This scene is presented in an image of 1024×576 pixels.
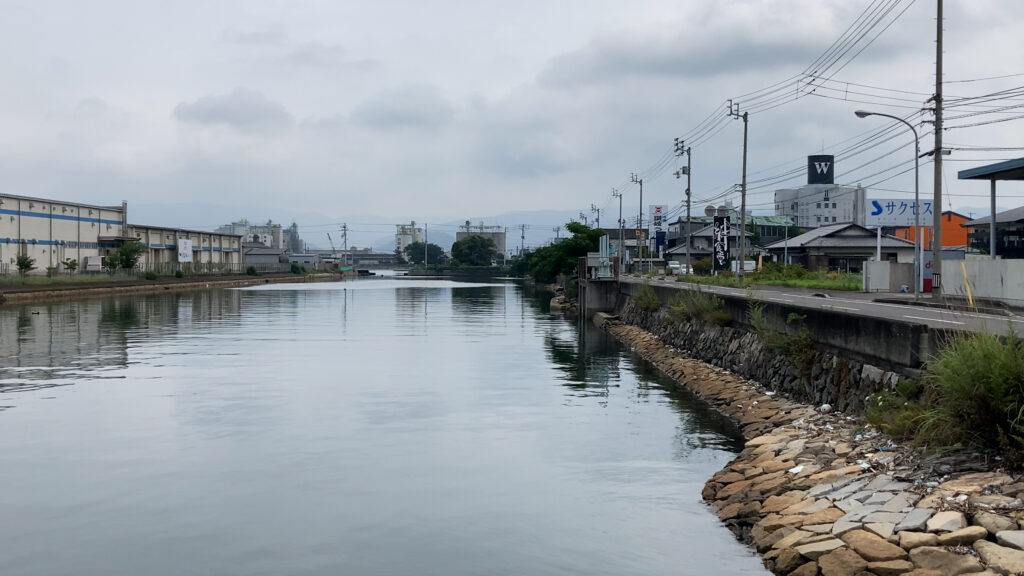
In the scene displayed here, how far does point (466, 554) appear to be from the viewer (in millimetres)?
13438

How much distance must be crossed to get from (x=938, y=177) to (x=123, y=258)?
91.9 m

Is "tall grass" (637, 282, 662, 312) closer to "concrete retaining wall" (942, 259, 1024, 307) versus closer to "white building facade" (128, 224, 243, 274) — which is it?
"concrete retaining wall" (942, 259, 1024, 307)

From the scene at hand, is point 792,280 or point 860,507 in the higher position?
point 792,280

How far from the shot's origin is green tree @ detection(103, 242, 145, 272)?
10094 cm

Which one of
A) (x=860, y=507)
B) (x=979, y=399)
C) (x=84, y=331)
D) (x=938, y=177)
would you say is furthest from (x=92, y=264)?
(x=979, y=399)

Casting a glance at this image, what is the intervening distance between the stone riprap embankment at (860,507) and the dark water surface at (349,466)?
728mm

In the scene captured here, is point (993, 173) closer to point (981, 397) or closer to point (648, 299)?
point (648, 299)

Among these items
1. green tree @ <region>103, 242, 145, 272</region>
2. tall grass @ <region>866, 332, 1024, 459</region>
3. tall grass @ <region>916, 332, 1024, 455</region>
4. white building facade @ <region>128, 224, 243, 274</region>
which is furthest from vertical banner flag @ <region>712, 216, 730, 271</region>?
white building facade @ <region>128, 224, 243, 274</region>

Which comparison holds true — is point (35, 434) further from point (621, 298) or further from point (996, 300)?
point (621, 298)

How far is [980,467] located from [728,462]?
733 centimetres

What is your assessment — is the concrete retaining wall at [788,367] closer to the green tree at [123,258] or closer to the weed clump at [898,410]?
the weed clump at [898,410]

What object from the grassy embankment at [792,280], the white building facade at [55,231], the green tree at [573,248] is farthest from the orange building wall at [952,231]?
the white building facade at [55,231]

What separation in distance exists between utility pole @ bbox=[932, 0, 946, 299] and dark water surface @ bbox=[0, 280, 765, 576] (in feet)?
38.2

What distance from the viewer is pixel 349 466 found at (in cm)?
1848
